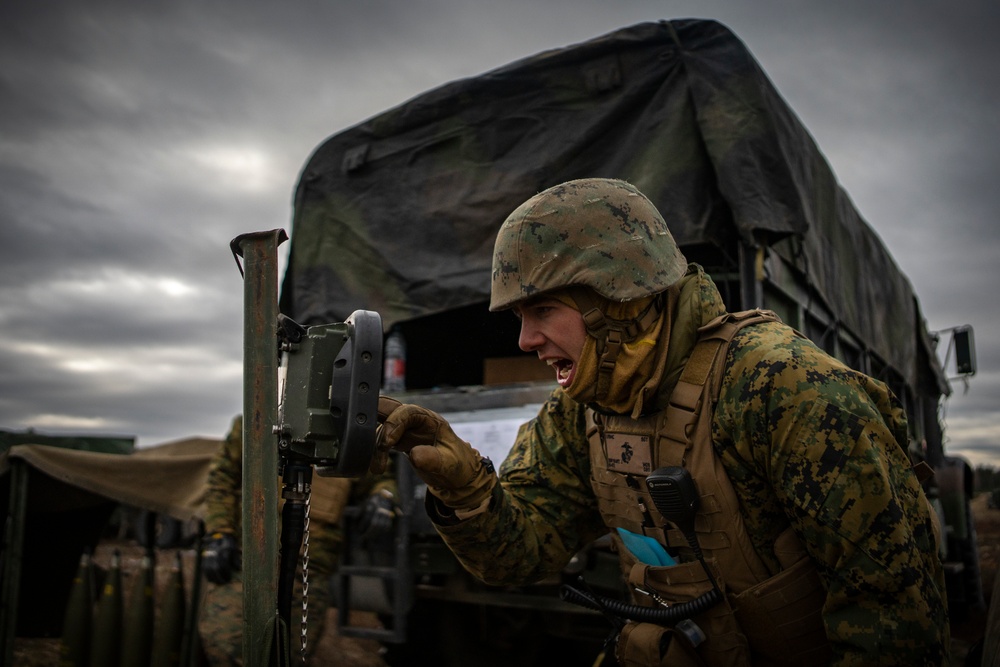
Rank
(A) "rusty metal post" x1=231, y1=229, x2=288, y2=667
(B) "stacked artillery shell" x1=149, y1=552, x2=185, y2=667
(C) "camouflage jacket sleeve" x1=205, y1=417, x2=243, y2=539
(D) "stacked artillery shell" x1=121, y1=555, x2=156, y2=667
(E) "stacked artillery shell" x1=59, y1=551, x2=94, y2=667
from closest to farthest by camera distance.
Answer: (A) "rusty metal post" x1=231, y1=229, x2=288, y2=667 < (C) "camouflage jacket sleeve" x1=205, y1=417, x2=243, y2=539 < (B) "stacked artillery shell" x1=149, y1=552, x2=185, y2=667 < (D) "stacked artillery shell" x1=121, y1=555, x2=156, y2=667 < (E) "stacked artillery shell" x1=59, y1=551, x2=94, y2=667

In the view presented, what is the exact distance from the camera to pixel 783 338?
1992mm

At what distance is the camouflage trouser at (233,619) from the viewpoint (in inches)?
160

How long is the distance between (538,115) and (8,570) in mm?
4081

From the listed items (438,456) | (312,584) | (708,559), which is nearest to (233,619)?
(312,584)

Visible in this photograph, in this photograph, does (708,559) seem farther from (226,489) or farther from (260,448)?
(226,489)

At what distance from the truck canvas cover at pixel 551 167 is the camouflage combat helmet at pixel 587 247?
5.46ft

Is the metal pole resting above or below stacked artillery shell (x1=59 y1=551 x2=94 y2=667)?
above

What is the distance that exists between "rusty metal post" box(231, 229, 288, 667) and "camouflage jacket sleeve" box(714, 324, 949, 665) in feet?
3.54

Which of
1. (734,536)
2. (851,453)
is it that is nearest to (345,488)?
(734,536)

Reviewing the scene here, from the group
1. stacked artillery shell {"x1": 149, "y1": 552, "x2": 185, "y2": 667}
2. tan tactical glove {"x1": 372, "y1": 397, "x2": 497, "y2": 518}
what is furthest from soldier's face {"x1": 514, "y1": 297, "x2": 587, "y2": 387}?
stacked artillery shell {"x1": 149, "y1": 552, "x2": 185, "y2": 667}

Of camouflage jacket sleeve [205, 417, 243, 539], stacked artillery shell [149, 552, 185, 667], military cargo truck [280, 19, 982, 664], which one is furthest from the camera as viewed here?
stacked artillery shell [149, 552, 185, 667]

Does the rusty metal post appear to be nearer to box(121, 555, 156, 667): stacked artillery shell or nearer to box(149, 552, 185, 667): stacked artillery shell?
box(149, 552, 185, 667): stacked artillery shell

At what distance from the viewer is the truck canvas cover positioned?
3.88 m

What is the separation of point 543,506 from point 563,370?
1.60ft
